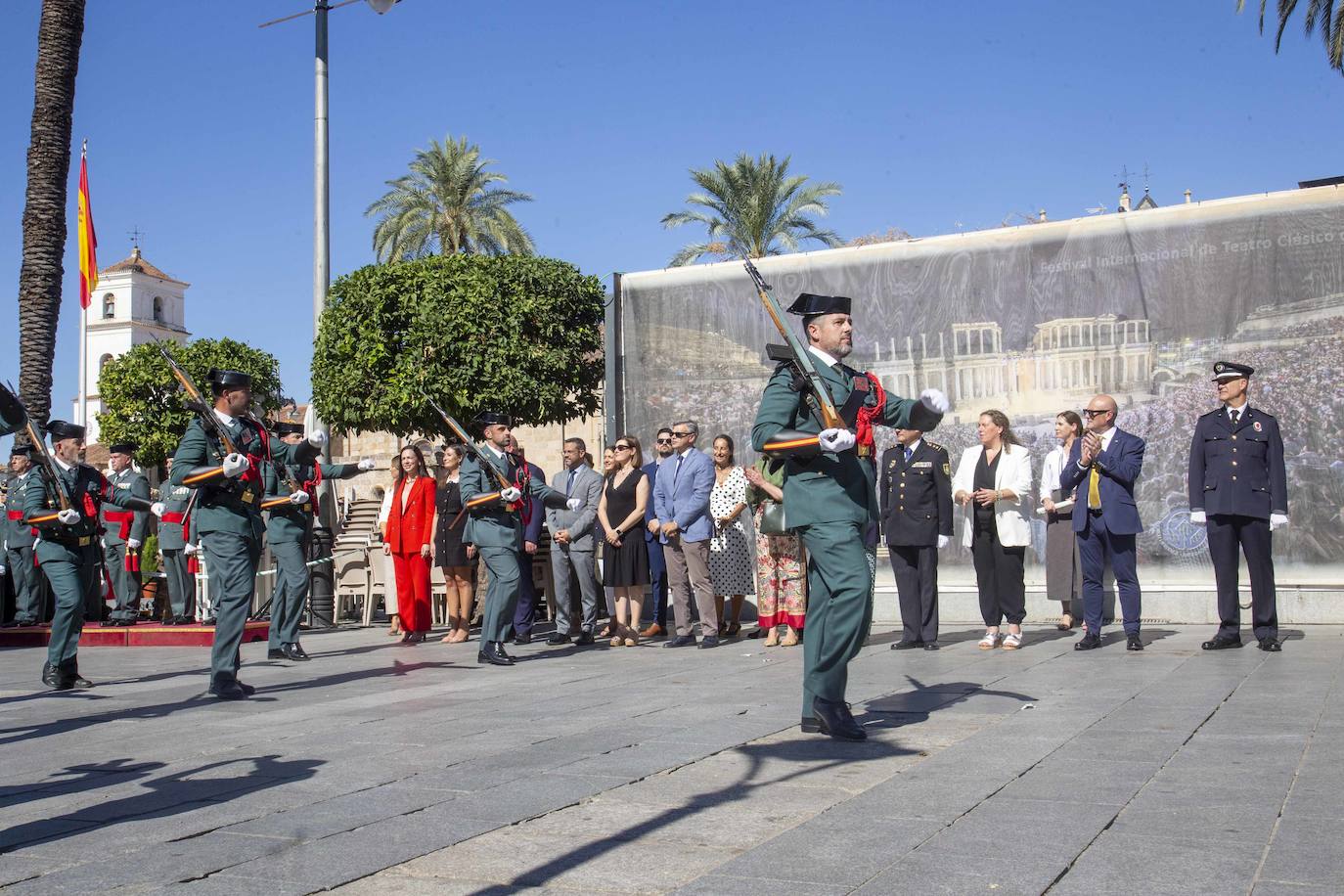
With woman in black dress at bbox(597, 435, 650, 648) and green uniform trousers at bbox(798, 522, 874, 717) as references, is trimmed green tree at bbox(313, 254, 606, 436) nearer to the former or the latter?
woman in black dress at bbox(597, 435, 650, 648)

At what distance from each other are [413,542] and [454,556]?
512 mm

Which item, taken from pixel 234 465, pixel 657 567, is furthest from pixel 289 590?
pixel 657 567

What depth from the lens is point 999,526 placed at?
11227 mm

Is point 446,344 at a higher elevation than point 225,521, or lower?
higher

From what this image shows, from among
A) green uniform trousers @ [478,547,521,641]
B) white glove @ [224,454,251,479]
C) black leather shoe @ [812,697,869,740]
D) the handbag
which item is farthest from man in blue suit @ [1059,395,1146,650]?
white glove @ [224,454,251,479]

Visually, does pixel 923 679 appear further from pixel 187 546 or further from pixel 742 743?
pixel 187 546

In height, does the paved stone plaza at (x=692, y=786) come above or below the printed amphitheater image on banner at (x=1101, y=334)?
below

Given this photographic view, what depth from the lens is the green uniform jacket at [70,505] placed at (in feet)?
31.8

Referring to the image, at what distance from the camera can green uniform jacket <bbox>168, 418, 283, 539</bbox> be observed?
28.9ft

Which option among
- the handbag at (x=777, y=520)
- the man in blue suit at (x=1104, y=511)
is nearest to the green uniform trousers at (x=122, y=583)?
the handbag at (x=777, y=520)

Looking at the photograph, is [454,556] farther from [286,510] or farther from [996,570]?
[996,570]

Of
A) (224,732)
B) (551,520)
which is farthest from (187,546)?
(224,732)

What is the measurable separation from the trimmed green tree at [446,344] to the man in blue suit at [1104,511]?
9.26 meters

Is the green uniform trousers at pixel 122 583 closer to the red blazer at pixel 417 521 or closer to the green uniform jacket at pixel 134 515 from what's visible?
the green uniform jacket at pixel 134 515
